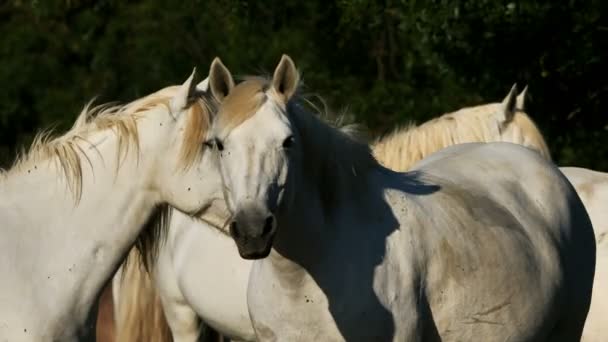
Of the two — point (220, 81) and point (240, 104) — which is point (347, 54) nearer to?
point (220, 81)

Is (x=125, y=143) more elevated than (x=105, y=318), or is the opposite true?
(x=125, y=143)

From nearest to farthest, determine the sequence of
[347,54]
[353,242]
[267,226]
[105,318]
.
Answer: [267,226], [353,242], [105,318], [347,54]

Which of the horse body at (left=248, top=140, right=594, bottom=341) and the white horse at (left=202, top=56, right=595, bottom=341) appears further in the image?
the horse body at (left=248, top=140, right=594, bottom=341)

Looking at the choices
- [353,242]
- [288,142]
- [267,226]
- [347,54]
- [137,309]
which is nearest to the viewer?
[267,226]

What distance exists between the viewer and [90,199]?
17.4 ft

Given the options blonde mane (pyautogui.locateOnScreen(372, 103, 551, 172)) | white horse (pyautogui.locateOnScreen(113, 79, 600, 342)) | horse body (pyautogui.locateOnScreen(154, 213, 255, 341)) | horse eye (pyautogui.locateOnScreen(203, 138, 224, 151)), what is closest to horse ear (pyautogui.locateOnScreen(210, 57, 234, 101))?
horse eye (pyautogui.locateOnScreen(203, 138, 224, 151))

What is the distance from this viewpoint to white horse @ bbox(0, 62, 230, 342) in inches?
204

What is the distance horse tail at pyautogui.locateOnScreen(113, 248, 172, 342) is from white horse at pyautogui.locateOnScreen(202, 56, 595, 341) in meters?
2.52

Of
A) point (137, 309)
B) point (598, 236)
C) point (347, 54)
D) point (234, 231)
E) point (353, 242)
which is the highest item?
point (234, 231)

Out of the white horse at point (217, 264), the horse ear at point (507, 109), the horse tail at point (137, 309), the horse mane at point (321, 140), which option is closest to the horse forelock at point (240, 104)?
the horse mane at point (321, 140)

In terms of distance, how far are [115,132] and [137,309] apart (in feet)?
7.93

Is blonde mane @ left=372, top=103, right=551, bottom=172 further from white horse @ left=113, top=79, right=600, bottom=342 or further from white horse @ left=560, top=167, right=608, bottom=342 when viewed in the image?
white horse @ left=560, top=167, right=608, bottom=342

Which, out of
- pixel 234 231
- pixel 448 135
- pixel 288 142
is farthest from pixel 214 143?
pixel 448 135

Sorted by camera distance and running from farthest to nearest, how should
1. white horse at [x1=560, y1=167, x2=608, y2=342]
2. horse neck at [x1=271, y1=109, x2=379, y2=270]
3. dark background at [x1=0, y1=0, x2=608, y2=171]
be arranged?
dark background at [x1=0, y1=0, x2=608, y2=171] < white horse at [x1=560, y1=167, x2=608, y2=342] < horse neck at [x1=271, y1=109, x2=379, y2=270]
